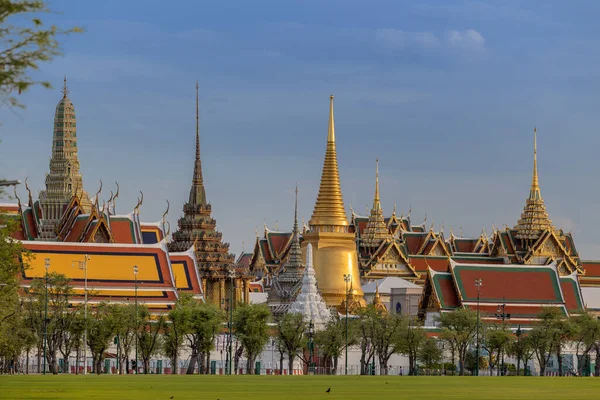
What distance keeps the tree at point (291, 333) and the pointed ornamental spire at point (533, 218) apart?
70.7 meters

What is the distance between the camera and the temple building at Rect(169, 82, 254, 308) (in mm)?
122812

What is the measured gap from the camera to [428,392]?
4428cm

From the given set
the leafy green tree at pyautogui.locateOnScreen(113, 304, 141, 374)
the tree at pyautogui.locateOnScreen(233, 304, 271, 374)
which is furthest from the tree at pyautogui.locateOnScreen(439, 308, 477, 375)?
the leafy green tree at pyautogui.locateOnScreen(113, 304, 141, 374)

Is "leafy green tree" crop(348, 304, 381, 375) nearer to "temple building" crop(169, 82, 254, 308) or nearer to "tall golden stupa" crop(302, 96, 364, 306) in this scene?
"temple building" crop(169, 82, 254, 308)

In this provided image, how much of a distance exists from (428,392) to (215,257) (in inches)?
3167

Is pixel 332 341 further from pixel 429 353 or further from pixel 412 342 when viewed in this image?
pixel 429 353

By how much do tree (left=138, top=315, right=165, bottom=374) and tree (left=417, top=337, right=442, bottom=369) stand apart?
46.0 feet

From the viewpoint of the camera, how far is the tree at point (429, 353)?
83.6 m

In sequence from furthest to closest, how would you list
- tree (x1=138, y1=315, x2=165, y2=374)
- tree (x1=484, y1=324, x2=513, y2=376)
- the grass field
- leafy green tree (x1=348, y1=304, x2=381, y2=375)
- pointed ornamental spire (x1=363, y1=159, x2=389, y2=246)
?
pointed ornamental spire (x1=363, y1=159, x2=389, y2=246) → tree (x1=484, y1=324, x2=513, y2=376) → leafy green tree (x1=348, y1=304, x2=381, y2=375) → tree (x1=138, y1=315, x2=165, y2=374) → the grass field

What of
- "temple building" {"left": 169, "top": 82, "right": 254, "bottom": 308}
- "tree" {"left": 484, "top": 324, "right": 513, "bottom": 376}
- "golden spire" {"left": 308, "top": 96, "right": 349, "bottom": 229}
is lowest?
"tree" {"left": 484, "top": 324, "right": 513, "bottom": 376}

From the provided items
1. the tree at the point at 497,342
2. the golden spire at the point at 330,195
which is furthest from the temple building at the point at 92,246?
the tree at the point at 497,342

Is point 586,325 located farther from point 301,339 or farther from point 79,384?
point 79,384

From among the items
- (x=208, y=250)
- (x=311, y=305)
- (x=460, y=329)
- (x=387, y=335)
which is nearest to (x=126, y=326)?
(x=387, y=335)

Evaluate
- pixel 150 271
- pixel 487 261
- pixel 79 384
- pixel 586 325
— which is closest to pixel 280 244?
pixel 487 261
